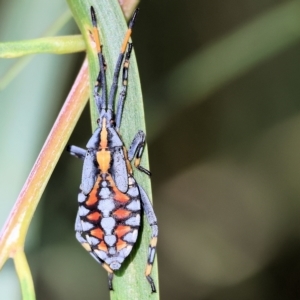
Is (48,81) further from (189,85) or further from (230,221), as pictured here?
(230,221)

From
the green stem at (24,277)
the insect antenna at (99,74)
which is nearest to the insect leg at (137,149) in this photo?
the insect antenna at (99,74)

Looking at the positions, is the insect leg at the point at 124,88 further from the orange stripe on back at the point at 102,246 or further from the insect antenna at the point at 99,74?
the orange stripe on back at the point at 102,246

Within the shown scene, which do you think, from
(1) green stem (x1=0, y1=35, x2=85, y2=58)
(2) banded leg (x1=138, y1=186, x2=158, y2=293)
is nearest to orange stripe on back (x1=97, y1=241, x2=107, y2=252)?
(2) banded leg (x1=138, y1=186, x2=158, y2=293)

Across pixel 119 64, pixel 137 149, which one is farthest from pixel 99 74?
pixel 137 149

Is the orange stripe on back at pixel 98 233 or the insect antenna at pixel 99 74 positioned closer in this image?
the insect antenna at pixel 99 74

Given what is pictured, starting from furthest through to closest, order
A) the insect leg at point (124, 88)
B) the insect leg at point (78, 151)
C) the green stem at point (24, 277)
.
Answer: the insect leg at point (78, 151) < the insect leg at point (124, 88) < the green stem at point (24, 277)

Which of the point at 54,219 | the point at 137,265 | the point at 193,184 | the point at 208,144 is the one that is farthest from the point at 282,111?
the point at 137,265
